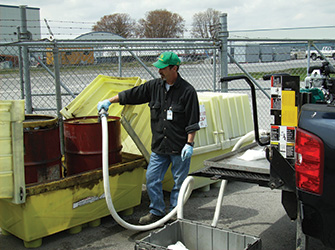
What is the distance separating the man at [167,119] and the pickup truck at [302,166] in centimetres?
88

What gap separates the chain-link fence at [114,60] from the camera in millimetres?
5331

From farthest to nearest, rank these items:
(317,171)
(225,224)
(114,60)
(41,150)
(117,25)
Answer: (117,25)
(114,60)
(225,224)
(41,150)
(317,171)

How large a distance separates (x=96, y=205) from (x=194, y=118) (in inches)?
57.7

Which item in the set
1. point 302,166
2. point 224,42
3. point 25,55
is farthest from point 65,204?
point 224,42

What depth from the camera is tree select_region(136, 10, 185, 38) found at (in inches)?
2709

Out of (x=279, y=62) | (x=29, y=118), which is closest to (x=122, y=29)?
(x=279, y=62)

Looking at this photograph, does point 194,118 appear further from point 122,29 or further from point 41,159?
point 122,29

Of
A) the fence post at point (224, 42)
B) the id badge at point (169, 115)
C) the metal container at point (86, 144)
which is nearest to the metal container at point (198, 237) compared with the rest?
the id badge at point (169, 115)

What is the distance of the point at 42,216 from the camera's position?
3.87 meters

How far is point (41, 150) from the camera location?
397cm

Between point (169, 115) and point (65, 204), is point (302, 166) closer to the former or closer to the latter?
point (169, 115)

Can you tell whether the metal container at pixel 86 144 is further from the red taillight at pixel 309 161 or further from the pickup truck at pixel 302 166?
the red taillight at pixel 309 161

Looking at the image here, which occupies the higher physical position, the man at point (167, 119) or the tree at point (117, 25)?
the tree at point (117, 25)

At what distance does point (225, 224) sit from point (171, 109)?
4.99 feet
